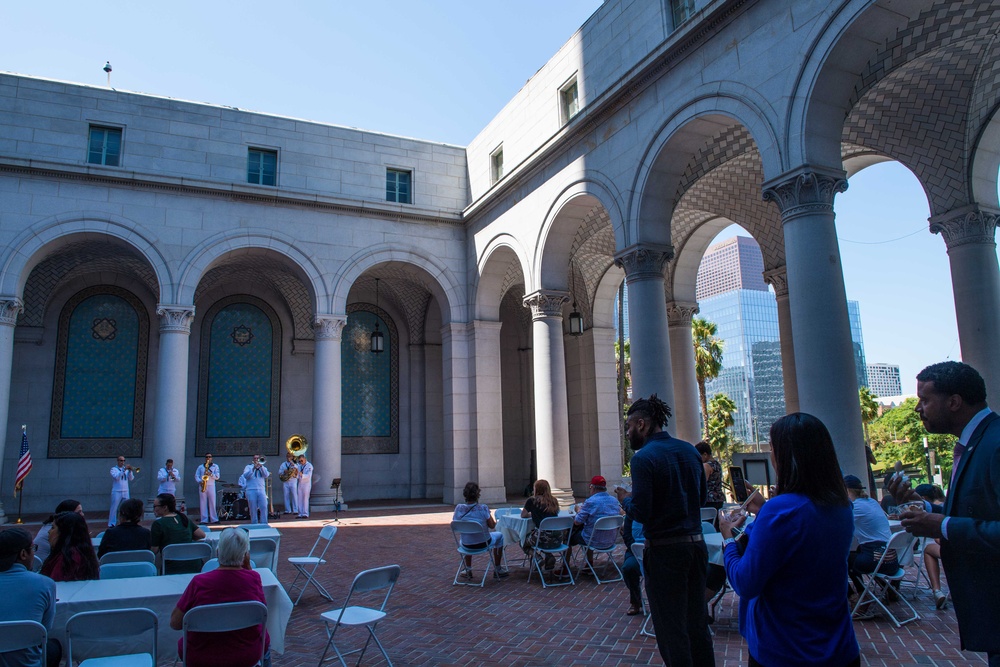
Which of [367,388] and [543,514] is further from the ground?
[367,388]

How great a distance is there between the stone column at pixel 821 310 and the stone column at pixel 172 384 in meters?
14.3

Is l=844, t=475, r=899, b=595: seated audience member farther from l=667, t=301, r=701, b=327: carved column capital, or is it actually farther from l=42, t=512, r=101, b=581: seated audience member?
l=667, t=301, r=701, b=327: carved column capital

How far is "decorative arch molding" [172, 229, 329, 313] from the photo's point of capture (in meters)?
17.2

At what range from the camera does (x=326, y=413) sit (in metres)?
18.2

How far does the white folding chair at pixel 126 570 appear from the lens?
5484mm

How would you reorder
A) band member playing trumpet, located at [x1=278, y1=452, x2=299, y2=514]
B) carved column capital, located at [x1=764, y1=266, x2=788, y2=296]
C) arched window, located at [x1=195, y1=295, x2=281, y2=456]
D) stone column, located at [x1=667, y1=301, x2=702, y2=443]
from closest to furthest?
1. stone column, located at [x1=667, y1=301, x2=702, y2=443]
2. carved column capital, located at [x1=764, y1=266, x2=788, y2=296]
3. band member playing trumpet, located at [x1=278, y1=452, x2=299, y2=514]
4. arched window, located at [x1=195, y1=295, x2=281, y2=456]

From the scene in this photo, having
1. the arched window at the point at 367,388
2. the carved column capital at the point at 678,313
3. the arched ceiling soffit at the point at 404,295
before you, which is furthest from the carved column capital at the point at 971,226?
the arched window at the point at 367,388

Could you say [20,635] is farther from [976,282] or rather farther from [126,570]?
[976,282]

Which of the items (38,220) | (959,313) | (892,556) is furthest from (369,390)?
(892,556)

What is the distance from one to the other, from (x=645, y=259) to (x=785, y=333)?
5888 millimetres

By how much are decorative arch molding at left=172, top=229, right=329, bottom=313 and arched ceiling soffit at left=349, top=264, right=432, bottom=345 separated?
348 cm

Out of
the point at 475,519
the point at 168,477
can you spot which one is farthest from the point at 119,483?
the point at 475,519

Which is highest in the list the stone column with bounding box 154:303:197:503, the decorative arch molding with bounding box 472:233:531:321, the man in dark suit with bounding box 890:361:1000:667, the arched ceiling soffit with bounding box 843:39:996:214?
the arched ceiling soffit with bounding box 843:39:996:214

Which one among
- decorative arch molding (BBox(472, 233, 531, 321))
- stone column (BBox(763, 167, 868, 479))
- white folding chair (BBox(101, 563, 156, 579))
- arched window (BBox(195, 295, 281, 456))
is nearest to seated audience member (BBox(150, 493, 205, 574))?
white folding chair (BBox(101, 563, 156, 579))
